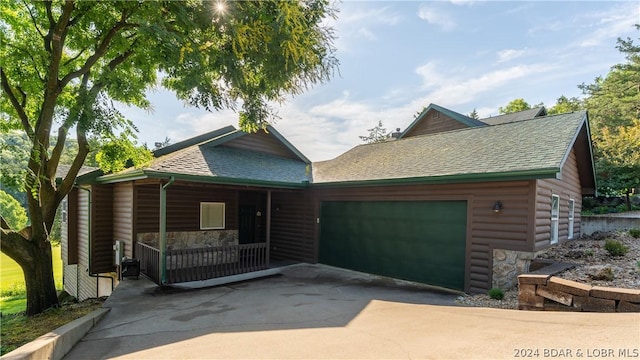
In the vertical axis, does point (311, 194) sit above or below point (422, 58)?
below

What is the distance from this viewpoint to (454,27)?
9094mm

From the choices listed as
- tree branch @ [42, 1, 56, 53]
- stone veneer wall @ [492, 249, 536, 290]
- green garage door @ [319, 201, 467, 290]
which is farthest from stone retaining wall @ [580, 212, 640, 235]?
tree branch @ [42, 1, 56, 53]

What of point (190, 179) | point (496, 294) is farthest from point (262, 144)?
point (496, 294)

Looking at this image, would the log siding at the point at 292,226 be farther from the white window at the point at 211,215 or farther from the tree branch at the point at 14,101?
the tree branch at the point at 14,101

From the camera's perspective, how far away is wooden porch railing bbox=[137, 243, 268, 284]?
800cm

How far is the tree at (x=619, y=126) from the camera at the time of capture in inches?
595

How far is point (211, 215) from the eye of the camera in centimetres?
1069

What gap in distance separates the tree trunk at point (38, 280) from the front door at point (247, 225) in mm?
5560

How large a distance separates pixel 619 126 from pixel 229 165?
76.0ft

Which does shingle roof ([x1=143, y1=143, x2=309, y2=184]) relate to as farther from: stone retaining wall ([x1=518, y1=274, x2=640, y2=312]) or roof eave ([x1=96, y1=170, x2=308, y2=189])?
stone retaining wall ([x1=518, y1=274, x2=640, y2=312])

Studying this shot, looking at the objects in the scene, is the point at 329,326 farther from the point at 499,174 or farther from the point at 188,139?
the point at 188,139

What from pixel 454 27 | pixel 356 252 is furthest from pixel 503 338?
pixel 454 27

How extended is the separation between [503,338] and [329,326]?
2.30 meters

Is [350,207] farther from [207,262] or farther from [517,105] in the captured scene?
[517,105]
